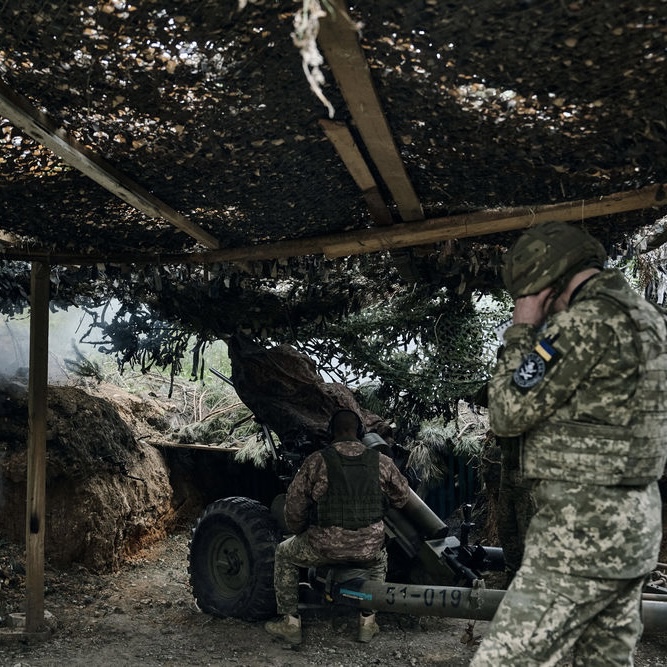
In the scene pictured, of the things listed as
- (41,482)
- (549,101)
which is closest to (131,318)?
(41,482)

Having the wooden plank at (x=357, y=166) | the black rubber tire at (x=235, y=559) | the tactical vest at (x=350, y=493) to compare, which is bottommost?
the black rubber tire at (x=235, y=559)

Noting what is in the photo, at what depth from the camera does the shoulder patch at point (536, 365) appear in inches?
108

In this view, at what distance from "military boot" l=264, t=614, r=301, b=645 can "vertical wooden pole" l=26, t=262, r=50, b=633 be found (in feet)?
5.59

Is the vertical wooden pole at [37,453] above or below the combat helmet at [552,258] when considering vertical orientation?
below

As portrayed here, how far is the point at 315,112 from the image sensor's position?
354 centimetres

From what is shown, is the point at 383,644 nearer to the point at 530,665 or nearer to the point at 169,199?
the point at 530,665

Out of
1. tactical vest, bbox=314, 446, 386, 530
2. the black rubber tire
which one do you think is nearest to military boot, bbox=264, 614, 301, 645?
the black rubber tire

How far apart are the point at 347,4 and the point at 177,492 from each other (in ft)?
25.4

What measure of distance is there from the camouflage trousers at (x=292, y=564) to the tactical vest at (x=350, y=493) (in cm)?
24

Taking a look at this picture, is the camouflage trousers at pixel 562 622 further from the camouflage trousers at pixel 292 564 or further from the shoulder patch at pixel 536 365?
the camouflage trousers at pixel 292 564

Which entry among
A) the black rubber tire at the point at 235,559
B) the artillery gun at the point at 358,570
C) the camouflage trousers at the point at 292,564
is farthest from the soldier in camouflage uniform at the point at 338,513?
the black rubber tire at the point at 235,559

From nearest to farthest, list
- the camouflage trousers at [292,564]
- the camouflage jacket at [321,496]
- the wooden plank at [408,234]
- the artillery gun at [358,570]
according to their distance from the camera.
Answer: the wooden plank at [408,234] → the artillery gun at [358,570] → the camouflage jacket at [321,496] → the camouflage trousers at [292,564]

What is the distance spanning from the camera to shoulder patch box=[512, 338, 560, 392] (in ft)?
9.04

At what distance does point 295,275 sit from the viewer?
19.0ft
